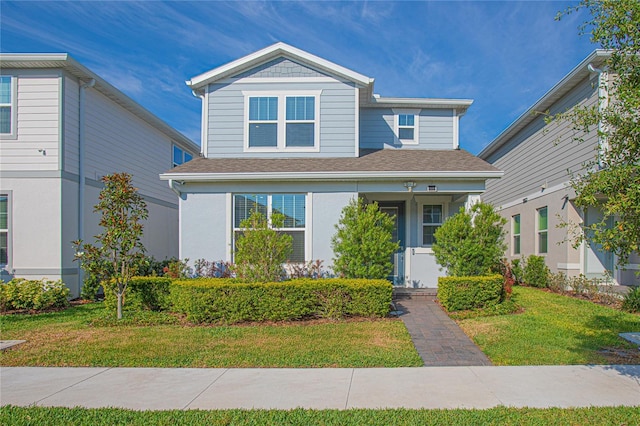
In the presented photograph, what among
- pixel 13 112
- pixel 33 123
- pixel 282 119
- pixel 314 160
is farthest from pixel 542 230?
pixel 13 112

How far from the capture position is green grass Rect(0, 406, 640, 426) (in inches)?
155

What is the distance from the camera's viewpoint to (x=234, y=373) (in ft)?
17.9

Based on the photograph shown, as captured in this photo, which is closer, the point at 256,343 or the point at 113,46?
the point at 256,343

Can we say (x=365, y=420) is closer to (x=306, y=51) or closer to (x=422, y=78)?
(x=306, y=51)

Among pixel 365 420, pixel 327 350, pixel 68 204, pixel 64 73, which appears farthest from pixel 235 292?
pixel 64 73

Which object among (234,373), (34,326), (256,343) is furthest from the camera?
(34,326)

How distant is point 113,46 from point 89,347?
9.53m

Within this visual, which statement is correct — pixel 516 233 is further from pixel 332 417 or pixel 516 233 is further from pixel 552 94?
pixel 332 417

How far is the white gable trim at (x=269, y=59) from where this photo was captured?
10.8 meters

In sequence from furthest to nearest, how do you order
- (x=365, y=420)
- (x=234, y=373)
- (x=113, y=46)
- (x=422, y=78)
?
1. (x=422, y=78)
2. (x=113, y=46)
3. (x=234, y=373)
4. (x=365, y=420)

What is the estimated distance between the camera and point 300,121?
11016 millimetres

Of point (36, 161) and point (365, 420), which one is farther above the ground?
point (36, 161)

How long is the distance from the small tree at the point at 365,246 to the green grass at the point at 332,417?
4.87 metres

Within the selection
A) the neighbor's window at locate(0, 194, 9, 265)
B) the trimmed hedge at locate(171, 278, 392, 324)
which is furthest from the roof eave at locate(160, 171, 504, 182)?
the neighbor's window at locate(0, 194, 9, 265)
